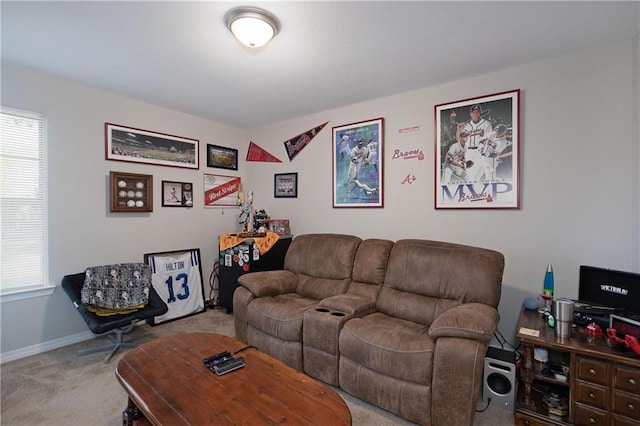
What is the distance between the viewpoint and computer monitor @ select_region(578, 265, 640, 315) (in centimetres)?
186

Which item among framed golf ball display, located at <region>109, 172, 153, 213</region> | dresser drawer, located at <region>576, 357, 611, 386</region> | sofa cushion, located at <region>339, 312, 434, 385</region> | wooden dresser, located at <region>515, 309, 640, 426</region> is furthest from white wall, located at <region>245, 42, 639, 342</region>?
framed golf ball display, located at <region>109, 172, 153, 213</region>

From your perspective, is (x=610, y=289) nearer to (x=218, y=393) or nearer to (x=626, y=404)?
(x=626, y=404)

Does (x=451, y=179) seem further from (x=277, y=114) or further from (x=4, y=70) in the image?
(x=4, y=70)

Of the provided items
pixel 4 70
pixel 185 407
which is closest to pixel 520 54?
pixel 185 407

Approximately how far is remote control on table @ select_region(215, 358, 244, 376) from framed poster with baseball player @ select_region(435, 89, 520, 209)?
2301 millimetres

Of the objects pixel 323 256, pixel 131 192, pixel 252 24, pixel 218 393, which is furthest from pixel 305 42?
pixel 131 192

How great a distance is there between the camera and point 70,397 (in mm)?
2160

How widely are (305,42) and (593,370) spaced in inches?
109

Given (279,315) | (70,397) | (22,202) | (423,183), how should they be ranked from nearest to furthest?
(70,397) < (279,315) < (22,202) < (423,183)

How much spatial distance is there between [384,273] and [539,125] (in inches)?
72.3

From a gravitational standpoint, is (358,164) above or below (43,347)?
above

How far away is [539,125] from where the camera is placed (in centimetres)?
252

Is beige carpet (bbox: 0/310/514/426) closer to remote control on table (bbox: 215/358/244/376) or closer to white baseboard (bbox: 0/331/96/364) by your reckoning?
white baseboard (bbox: 0/331/96/364)

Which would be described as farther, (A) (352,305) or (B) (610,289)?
(A) (352,305)
